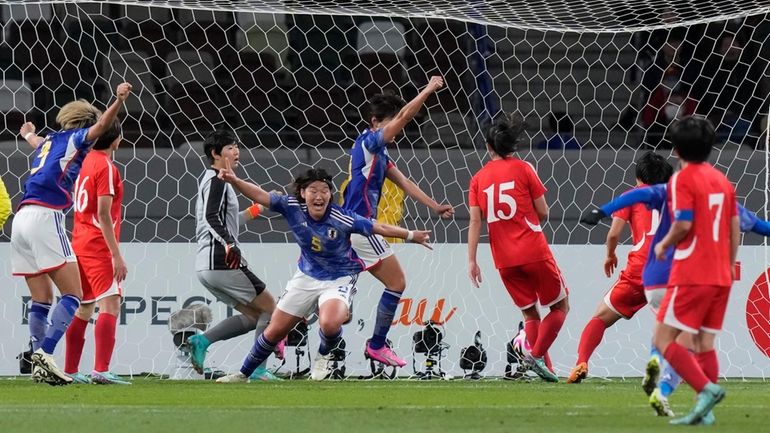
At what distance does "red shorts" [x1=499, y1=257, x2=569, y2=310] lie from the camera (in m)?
8.89

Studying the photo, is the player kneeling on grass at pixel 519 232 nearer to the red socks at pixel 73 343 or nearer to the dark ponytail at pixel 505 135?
the dark ponytail at pixel 505 135

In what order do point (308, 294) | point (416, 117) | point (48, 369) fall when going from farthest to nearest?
point (416, 117) < point (308, 294) < point (48, 369)

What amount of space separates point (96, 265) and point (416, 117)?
16.4 ft

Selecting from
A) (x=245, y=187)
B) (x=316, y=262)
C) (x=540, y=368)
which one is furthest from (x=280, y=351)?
(x=540, y=368)

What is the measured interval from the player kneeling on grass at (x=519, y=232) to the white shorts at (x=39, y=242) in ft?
8.53

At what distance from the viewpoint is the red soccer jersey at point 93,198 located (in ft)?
27.3

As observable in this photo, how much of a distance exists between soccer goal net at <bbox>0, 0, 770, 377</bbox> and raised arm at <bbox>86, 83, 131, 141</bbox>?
6.46ft

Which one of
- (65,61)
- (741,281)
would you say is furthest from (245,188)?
(65,61)

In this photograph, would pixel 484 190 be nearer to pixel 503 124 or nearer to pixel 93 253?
pixel 503 124

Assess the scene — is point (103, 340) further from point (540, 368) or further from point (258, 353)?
point (540, 368)

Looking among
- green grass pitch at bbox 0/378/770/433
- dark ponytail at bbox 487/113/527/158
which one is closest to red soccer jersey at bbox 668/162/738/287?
green grass pitch at bbox 0/378/770/433

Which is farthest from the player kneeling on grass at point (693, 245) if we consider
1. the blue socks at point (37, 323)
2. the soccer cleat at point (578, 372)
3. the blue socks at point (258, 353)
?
the blue socks at point (37, 323)

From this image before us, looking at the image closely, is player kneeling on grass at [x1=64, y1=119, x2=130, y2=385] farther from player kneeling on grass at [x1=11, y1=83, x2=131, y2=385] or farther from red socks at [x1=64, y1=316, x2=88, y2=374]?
player kneeling on grass at [x1=11, y1=83, x2=131, y2=385]

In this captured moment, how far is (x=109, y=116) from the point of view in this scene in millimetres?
7730
